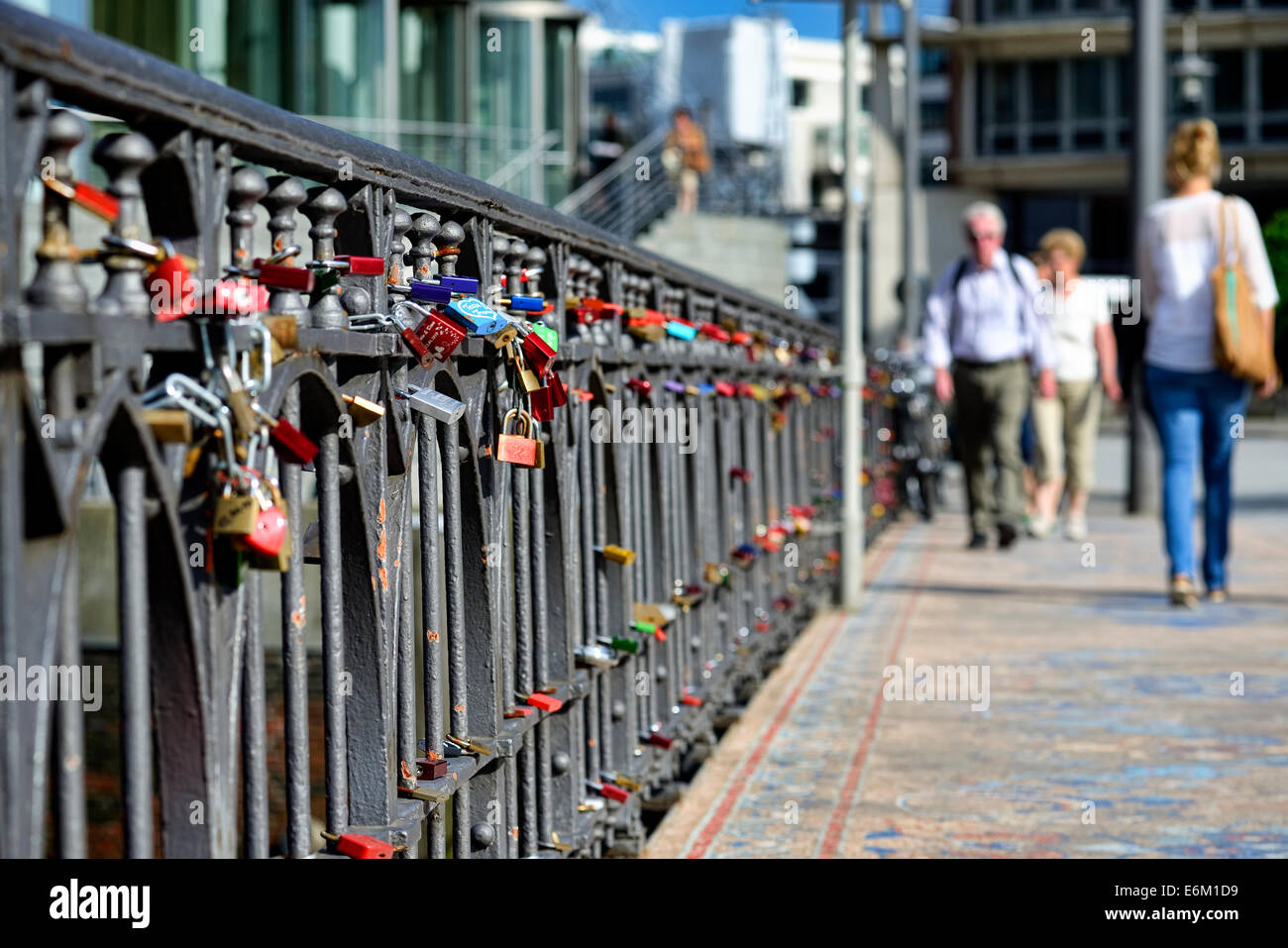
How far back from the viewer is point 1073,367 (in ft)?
44.0

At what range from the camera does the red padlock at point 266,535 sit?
1.95 meters

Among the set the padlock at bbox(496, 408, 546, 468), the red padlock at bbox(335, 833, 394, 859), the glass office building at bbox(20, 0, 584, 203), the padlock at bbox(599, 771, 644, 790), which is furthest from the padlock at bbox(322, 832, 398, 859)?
the glass office building at bbox(20, 0, 584, 203)

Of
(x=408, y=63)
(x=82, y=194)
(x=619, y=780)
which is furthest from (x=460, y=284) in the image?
(x=408, y=63)

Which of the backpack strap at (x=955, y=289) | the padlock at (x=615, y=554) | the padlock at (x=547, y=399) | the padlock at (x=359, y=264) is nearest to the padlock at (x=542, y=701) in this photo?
the padlock at (x=547, y=399)

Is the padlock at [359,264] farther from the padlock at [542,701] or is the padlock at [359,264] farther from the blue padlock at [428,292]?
the padlock at [542,701]

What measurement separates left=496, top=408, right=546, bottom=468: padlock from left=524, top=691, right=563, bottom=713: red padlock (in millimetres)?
417

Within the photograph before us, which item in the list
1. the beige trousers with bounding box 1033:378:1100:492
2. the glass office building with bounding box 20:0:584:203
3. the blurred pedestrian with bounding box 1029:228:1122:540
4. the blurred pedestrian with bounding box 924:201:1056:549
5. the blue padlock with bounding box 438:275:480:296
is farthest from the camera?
the glass office building with bounding box 20:0:584:203

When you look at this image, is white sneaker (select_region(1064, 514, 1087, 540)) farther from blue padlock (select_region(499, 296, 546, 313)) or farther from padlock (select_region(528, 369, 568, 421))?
blue padlock (select_region(499, 296, 546, 313))

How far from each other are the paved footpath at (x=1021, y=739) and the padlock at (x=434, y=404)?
5.60 feet

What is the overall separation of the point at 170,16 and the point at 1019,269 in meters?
14.2

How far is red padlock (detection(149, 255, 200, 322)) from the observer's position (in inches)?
73.6

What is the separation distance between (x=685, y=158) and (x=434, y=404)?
28.3 metres

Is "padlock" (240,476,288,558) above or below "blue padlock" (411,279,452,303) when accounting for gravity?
below

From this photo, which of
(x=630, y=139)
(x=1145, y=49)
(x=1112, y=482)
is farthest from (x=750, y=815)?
(x=630, y=139)
